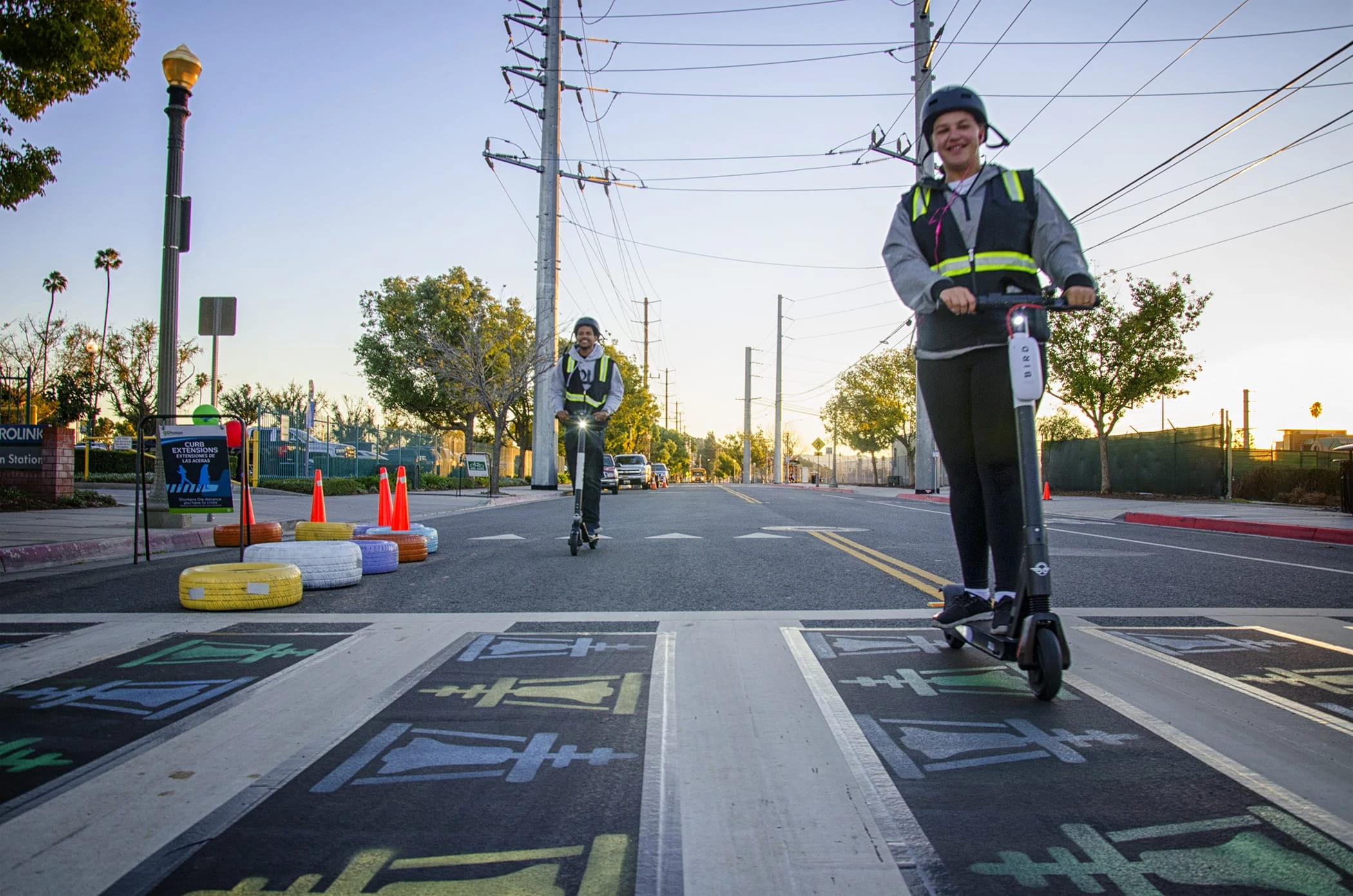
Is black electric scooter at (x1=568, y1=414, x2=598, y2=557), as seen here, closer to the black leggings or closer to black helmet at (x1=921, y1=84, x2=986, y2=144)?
the black leggings

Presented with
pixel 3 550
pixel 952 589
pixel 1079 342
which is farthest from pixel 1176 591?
pixel 1079 342

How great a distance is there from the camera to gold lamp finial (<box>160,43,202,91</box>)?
31.6ft

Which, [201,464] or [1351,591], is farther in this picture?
[201,464]

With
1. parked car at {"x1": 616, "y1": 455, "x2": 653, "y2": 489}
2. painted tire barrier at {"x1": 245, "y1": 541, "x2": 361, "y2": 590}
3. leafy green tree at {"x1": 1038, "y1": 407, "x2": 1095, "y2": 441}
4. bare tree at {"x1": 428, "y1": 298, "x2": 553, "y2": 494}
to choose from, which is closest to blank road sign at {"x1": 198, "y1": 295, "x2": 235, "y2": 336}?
painted tire barrier at {"x1": 245, "y1": 541, "x2": 361, "y2": 590}

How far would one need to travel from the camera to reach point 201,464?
6.52 metres

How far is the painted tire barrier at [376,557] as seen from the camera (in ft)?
19.6

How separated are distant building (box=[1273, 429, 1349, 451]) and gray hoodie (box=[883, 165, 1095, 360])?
29.3m

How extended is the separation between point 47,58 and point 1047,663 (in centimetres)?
1133

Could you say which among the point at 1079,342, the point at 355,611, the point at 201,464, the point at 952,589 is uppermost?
the point at 1079,342

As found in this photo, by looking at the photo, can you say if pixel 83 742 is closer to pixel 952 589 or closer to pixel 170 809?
pixel 170 809

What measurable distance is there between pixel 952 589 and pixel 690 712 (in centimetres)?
140

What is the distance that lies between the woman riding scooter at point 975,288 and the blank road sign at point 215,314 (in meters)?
10.1

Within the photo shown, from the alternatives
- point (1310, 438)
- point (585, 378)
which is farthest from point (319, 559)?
point (1310, 438)

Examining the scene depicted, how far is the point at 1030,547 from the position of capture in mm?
2658
